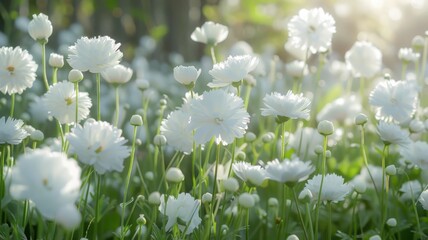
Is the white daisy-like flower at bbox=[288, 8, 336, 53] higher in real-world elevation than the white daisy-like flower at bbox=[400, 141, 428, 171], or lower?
higher

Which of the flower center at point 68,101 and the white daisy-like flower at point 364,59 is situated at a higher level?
the white daisy-like flower at point 364,59

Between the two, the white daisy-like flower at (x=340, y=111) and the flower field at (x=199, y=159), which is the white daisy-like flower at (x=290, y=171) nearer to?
the flower field at (x=199, y=159)

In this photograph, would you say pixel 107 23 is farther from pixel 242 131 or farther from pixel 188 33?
pixel 242 131

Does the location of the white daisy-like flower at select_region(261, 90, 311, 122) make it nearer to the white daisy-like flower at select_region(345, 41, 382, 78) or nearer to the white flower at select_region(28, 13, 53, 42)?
the white flower at select_region(28, 13, 53, 42)

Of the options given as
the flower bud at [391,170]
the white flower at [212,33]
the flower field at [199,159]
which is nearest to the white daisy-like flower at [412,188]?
the flower field at [199,159]

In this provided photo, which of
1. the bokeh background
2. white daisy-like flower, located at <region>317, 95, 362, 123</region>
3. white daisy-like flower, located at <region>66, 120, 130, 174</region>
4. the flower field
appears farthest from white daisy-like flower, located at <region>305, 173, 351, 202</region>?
the bokeh background

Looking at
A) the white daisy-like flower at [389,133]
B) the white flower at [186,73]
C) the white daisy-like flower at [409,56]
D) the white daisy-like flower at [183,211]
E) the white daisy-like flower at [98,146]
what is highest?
the white daisy-like flower at [409,56]

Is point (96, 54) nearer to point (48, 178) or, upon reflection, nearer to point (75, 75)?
point (75, 75)

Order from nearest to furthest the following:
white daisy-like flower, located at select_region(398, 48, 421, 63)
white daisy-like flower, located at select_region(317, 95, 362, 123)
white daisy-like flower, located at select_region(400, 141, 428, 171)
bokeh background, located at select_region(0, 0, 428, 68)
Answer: white daisy-like flower, located at select_region(400, 141, 428, 171)
white daisy-like flower, located at select_region(398, 48, 421, 63)
white daisy-like flower, located at select_region(317, 95, 362, 123)
bokeh background, located at select_region(0, 0, 428, 68)
